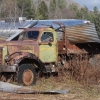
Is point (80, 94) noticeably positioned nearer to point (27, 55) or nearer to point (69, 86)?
point (69, 86)

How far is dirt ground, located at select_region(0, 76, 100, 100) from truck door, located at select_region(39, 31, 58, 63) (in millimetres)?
645

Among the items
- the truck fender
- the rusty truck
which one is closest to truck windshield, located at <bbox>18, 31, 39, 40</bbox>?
the rusty truck

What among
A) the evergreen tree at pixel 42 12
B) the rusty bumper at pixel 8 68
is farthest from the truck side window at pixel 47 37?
the evergreen tree at pixel 42 12

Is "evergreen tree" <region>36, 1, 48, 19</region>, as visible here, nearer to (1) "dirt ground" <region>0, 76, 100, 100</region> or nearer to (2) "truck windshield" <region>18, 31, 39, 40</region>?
(2) "truck windshield" <region>18, 31, 39, 40</region>

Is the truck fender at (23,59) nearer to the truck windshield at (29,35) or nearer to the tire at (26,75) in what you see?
the tire at (26,75)

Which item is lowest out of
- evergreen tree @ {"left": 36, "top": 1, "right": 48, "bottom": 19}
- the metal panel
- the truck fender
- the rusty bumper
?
evergreen tree @ {"left": 36, "top": 1, "right": 48, "bottom": 19}

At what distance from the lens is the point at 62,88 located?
1027 cm

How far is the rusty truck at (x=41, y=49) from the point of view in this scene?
35.5 feet

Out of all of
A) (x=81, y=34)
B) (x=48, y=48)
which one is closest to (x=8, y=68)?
(x=48, y=48)

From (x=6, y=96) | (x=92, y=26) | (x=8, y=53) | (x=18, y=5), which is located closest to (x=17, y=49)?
(x=8, y=53)

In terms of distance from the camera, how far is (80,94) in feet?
30.6

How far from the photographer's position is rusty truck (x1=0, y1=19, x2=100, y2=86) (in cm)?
1082

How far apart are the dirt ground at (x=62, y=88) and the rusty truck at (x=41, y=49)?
15.9 inches

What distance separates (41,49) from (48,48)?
1.07 ft
